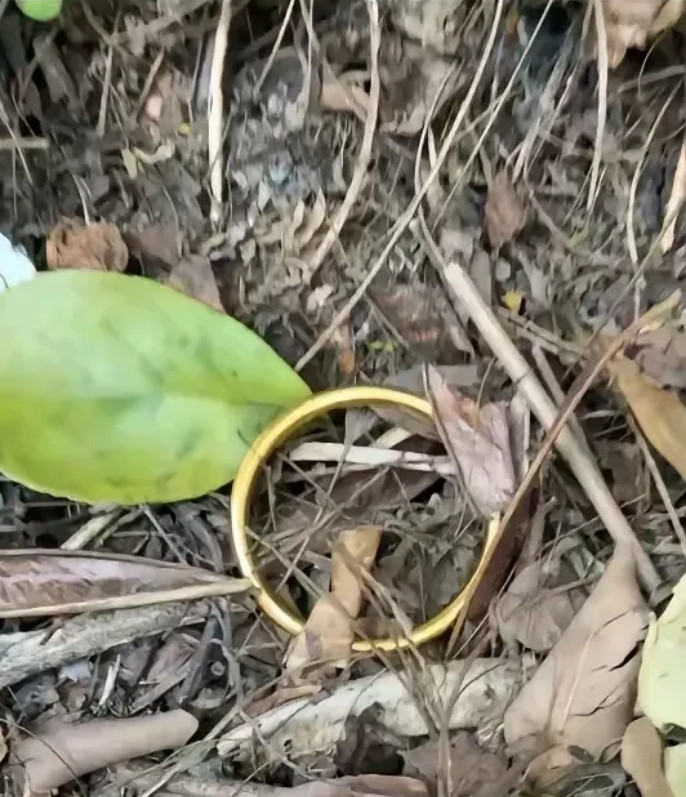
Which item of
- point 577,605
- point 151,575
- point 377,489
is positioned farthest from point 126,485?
point 577,605

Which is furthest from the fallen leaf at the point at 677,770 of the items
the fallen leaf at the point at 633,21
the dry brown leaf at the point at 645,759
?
the fallen leaf at the point at 633,21

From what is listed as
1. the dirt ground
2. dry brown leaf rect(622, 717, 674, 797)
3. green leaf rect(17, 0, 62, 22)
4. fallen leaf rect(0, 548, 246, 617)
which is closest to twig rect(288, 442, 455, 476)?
the dirt ground

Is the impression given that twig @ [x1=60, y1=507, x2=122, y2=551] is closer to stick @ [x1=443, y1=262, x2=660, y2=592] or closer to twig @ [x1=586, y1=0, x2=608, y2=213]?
stick @ [x1=443, y1=262, x2=660, y2=592]

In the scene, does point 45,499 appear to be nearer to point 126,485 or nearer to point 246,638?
point 126,485

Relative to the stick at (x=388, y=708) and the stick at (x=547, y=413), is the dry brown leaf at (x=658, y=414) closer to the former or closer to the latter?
the stick at (x=547, y=413)

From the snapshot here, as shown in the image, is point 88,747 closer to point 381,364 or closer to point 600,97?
point 381,364

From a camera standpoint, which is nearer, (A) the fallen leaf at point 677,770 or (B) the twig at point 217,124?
(A) the fallen leaf at point 677,770
